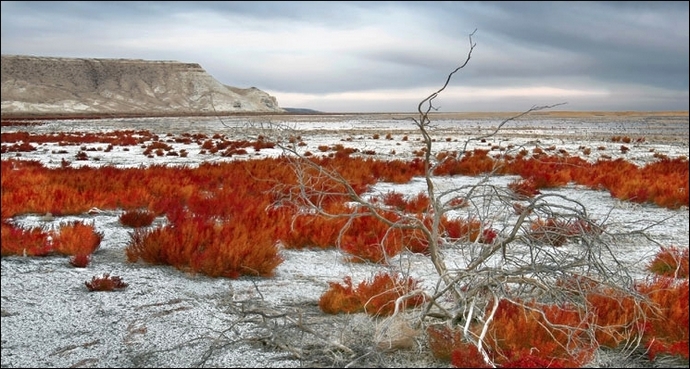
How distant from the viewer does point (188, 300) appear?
4875 mm

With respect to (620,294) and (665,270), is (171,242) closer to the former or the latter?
(620,294)

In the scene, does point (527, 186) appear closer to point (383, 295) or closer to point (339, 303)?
point (383, 295)

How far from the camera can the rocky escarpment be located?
11538 cm

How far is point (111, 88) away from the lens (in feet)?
451

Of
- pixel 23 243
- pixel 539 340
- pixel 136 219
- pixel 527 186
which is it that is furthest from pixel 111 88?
pixel 539 340

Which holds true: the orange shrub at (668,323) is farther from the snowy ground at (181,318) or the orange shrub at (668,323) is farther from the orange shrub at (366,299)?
the orange shrub at (366,299)

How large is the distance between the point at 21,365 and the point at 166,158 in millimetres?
16063

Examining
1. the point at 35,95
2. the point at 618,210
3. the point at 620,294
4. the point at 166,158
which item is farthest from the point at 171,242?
the point at 35,95

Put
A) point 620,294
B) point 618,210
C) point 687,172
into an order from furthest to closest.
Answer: point 687,172
point 618,210
point 620,294

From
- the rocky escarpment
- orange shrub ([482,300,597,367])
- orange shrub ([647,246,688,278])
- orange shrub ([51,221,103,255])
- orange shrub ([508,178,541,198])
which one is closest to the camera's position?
orange shrub ([482,300,597,367])

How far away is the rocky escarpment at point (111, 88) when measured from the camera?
11538cm

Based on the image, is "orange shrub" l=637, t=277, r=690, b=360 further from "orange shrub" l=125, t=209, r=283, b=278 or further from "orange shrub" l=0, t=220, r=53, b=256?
"orange shrub" l=0, t=220, r=53, b=256

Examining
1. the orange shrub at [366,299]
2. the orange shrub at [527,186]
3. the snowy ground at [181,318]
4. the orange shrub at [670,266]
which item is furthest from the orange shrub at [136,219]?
the orange shrub at [527,186]

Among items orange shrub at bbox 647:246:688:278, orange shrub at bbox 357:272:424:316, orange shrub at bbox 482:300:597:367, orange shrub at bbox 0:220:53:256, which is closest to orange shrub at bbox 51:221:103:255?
orange shrub at bbox 0:220:53:256
